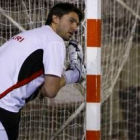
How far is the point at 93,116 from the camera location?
2.54 meters

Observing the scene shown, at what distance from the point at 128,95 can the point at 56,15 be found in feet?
10.9

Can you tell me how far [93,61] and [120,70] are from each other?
110 inches

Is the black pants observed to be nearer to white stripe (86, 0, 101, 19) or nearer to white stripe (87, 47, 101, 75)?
white stripe (87, 47, 101, 75)

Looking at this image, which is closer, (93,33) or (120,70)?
(93,33)

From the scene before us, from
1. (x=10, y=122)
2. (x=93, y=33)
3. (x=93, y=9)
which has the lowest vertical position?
(x=10, y=122)

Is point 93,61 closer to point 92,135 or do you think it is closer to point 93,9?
point 93,9

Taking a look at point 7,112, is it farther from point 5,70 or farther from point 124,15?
point 124,15

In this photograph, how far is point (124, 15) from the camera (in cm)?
527

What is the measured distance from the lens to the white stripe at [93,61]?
2539mm

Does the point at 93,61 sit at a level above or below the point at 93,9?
below

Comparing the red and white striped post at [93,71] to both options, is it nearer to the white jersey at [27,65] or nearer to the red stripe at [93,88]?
the red stripe at [93,88]

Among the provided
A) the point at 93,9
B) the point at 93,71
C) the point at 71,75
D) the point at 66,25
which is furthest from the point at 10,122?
the point at 93,9

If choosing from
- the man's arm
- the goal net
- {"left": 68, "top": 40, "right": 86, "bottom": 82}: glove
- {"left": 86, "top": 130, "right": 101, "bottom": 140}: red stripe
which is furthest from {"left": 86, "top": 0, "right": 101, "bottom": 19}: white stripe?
the goal net

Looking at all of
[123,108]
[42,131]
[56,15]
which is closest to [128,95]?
[123,108]
